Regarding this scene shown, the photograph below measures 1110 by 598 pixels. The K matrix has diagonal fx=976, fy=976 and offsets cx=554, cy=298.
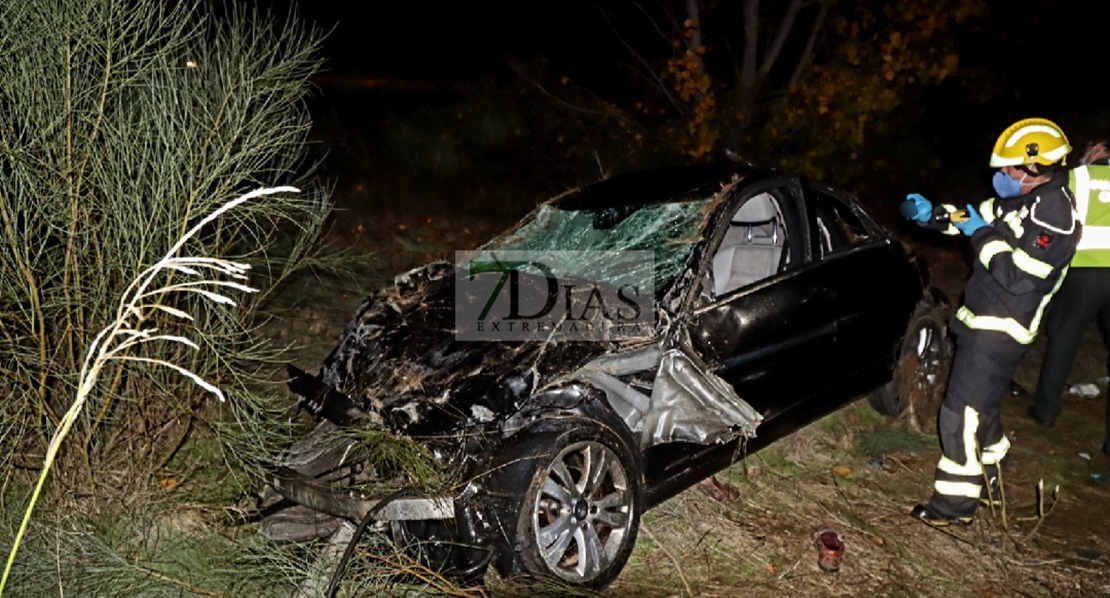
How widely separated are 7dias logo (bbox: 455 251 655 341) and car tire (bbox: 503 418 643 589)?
1.68ft

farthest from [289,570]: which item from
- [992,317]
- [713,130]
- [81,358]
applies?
[713,130]

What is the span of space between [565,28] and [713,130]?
5695 mm

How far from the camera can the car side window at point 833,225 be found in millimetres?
5655

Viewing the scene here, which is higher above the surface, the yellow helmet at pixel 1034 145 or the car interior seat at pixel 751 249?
the yellow helmet at pixel 1034 145

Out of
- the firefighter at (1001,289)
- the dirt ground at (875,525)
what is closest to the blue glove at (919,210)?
the firefighter at (1001,289)

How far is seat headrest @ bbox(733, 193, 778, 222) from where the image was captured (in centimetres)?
550

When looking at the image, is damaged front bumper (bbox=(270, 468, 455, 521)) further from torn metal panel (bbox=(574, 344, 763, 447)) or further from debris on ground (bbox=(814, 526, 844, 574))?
debris on ground (bbox=(814, 526, 844, 574))

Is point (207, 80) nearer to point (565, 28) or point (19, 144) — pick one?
point (19, 144)

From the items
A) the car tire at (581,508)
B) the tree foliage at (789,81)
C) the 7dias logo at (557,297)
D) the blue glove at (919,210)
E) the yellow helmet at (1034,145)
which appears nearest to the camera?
the car tire at (581,508)

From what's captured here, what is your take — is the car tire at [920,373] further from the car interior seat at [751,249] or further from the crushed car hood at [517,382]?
the crushed car hood at [517,382]

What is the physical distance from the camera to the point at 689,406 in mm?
4316

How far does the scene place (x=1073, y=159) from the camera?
1362 cm

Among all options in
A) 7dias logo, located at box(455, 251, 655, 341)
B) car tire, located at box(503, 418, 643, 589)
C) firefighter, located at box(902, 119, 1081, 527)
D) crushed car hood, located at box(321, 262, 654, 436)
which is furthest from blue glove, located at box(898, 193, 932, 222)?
car tire, located at box(503, 418, 643, 589)

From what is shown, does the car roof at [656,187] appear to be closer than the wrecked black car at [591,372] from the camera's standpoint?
No
